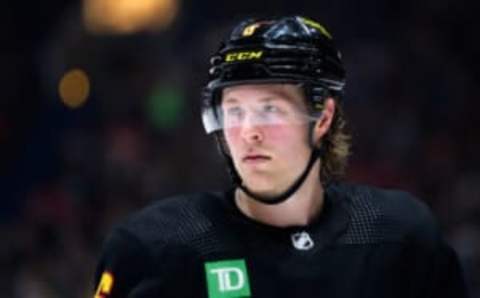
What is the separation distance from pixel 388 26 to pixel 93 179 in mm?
1808

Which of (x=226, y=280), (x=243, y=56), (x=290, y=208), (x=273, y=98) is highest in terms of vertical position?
(x=243, y=56)

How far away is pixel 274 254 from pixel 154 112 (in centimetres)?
432

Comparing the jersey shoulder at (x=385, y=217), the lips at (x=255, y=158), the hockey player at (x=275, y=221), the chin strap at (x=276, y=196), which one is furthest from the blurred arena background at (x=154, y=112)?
the lips at (x=255, y=158)

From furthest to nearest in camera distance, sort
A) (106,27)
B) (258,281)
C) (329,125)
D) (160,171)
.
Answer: (106,27)
(160,171)
(329,125)
(258,281)

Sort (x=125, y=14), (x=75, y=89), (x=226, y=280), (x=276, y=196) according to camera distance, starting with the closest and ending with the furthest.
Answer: (x=226, y=280), (x=276, y=196), (x=75, y=89), (x=125, y=14)

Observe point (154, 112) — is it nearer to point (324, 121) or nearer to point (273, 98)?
point (324, 121)

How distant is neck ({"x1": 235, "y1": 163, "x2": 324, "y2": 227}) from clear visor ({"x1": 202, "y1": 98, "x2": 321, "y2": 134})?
152 millimetres

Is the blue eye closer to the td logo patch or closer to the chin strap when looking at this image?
the chin strap

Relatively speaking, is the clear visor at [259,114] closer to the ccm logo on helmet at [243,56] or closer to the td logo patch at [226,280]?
the ccm logo on helmet at [243,56]

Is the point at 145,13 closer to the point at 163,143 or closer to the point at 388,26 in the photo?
the point at 163,143

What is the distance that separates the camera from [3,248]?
680 centimetres

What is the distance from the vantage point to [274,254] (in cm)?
286

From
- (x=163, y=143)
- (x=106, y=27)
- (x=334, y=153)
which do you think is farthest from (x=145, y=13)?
(x=334, y=153)

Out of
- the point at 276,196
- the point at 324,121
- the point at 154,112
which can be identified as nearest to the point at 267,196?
the point at 276,196
